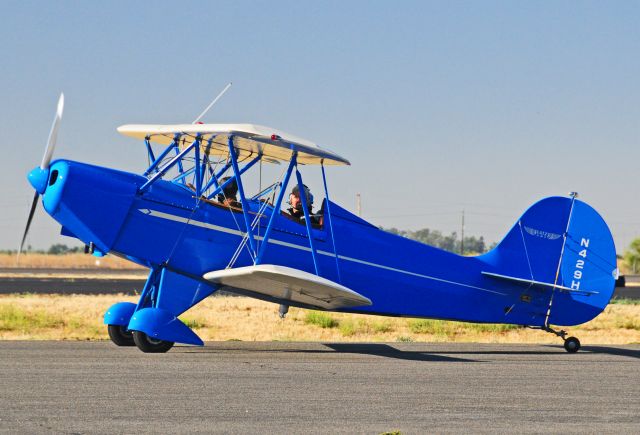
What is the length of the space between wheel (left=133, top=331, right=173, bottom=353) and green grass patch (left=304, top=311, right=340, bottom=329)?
8725 millimetres

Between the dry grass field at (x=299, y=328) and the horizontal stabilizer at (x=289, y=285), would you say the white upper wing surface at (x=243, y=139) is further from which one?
the dry grass field at (x=299, y=328)

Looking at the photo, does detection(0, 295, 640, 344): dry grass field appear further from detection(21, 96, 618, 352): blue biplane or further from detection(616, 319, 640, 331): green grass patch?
detection(21, 96, 618, 352): blue biplane

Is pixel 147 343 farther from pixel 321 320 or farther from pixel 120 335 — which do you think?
pixel 321 320

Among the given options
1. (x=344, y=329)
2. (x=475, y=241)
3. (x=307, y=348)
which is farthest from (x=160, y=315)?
(x=475, y=241)

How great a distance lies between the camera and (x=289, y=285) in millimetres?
13438

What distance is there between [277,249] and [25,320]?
8.69 meters

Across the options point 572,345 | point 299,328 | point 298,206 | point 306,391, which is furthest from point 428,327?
point 306,391

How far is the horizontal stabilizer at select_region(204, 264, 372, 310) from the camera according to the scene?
1294 cm

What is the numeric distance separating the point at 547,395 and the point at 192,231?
19.8 feet

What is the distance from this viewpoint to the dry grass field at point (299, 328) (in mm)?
19781

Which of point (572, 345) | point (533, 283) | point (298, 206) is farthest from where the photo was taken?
point (533, 283)

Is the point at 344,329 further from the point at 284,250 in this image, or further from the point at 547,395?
the point at 547,395

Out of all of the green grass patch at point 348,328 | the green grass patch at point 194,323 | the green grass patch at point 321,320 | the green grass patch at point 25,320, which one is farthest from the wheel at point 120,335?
the green grass patch at point 321,320

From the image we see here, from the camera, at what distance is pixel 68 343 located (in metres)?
14.8
